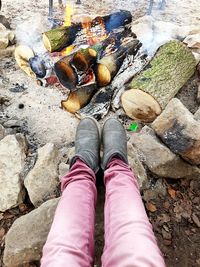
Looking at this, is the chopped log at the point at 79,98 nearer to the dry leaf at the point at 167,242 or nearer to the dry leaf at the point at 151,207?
the dry leaf at the point at 151,207

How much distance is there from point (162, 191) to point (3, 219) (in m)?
1.12

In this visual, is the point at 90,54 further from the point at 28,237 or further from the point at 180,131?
the point at 28,237

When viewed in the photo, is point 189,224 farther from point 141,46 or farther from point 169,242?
point 141,46

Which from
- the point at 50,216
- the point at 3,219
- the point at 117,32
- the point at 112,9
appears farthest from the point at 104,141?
the point at 112,9

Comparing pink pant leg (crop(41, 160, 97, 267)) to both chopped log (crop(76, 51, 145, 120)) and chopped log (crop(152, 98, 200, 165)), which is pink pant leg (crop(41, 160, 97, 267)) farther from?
chopped log (crop(76, 51, 145, 120))

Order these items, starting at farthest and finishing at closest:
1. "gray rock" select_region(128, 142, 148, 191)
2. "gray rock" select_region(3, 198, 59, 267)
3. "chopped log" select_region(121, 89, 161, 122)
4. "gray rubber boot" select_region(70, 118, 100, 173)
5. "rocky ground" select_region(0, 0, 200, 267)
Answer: "chopped log" select_region(121, 89, 161, 122)
"gray rock" select_region(128, 142, 148, 191)
"gray rubber boot" select_region(70, 118, 100, 173)
"rocky ground" select_region(0, 0, 200, 267)
"gray rock" select_region(3, 198, 59, 267)

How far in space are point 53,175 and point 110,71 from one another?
1128mm

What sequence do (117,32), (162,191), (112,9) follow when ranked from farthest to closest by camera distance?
(112,9) < (117,32) < (162,191)

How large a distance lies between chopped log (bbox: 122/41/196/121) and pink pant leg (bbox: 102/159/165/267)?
3.09 ft

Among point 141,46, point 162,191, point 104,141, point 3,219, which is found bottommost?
point 3,219

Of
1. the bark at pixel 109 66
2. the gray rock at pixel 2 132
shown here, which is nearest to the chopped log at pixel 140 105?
the bark at pixel 109 66

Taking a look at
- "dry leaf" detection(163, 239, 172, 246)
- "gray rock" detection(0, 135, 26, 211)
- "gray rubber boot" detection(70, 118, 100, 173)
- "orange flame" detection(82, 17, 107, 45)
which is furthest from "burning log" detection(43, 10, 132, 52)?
"dry leaf" detection(163, 239, 172, 246)

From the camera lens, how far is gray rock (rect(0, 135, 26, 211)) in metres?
2.15

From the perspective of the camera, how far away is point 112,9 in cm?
464
